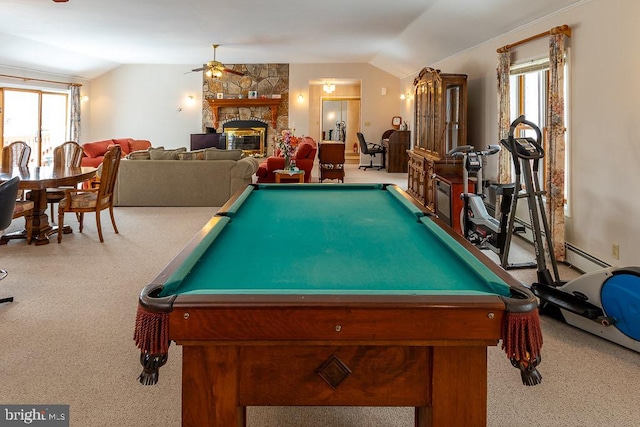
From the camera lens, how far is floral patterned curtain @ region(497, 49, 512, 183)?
5395 mm

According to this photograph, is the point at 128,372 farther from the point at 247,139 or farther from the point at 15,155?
the point at 247,139

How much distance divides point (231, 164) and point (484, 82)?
3926 millimetres

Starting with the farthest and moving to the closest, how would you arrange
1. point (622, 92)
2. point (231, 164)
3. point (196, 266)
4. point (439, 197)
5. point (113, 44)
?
point (113, 44), point (231, 164), point (439, 197), point (622, 92), point (196, 266)

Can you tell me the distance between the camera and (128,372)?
2.44 m

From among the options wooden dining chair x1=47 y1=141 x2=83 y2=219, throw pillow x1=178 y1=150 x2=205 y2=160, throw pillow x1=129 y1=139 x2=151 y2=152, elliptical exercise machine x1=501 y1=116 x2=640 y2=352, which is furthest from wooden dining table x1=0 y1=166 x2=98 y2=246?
throw pillow x1=129 y1=139 x2=151 y2=152

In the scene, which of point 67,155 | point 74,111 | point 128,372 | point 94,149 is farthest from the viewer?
point 74,111

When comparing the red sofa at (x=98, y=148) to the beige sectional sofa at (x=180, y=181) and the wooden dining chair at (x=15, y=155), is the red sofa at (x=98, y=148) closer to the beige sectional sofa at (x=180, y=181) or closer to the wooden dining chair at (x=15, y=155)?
the beige sectional sofa at (x=180, y=181)

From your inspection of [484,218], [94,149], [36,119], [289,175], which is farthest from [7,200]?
[36,119]

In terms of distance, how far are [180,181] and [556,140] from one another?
17.5 ft

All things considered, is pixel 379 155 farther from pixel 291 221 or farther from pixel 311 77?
pixel 291 221

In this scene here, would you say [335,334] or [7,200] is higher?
[7,200]

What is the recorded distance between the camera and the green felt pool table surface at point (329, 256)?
1.44 m

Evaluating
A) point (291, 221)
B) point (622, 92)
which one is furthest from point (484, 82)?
point (291, 221)

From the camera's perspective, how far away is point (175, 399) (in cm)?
221
